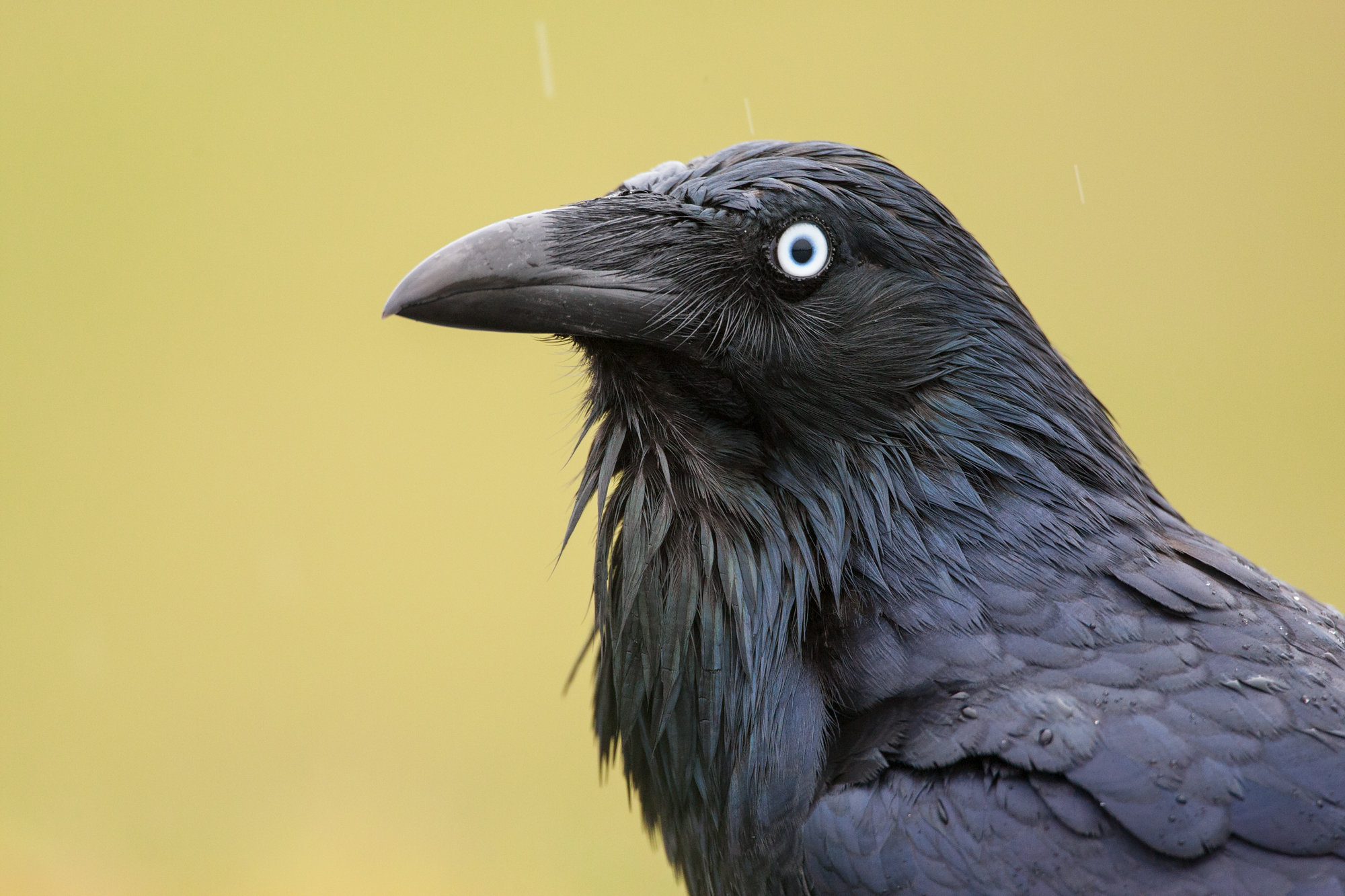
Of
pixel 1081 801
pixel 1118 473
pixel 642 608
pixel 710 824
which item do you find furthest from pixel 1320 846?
pixel 642 608

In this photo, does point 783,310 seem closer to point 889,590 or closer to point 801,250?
point 801,250

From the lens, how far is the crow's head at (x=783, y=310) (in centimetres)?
288

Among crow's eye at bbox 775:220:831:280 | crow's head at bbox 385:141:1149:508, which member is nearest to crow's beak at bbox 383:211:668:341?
crow's head at bbox 385:141:1149:508

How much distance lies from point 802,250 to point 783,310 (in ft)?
0.49

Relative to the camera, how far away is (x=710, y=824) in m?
3.02

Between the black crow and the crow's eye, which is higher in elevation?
the crow's eye

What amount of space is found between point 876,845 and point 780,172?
1.55 metres

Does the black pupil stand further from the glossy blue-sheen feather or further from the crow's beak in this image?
the crow's beak

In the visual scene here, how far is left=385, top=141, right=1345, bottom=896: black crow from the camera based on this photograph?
2.47 m

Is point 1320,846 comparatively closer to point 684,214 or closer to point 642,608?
point 642,608

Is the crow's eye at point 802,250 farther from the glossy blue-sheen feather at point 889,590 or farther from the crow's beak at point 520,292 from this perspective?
the crow's beak at point 520,292

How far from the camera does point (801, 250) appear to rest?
2943 mm

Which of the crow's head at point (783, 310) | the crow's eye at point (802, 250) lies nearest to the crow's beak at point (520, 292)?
the crow's head at point (783, 310)

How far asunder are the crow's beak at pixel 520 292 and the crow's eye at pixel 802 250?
1.01 ft
